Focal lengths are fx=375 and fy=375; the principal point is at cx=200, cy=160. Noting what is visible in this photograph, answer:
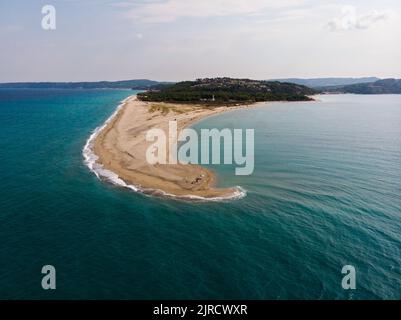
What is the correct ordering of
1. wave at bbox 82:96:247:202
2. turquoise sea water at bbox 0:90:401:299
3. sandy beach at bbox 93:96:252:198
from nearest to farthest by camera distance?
turquoise sea water at bbox 0:90:401:299 < wave at bbox 82:96:247:202 < sandy beach at bbox 93:96:252:198

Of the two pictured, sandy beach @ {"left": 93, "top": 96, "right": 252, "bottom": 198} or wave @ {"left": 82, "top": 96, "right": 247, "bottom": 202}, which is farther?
sandy beach @ {"left": 93, "top": 96, "right": 252, "bottom": 198}

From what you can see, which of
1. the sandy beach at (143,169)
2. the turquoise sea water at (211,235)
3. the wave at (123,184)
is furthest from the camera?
the sandy beach at (143,169)

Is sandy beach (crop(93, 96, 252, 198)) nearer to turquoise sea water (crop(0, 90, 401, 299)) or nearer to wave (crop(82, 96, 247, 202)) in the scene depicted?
wave (crop(82, 96, 247, 202))

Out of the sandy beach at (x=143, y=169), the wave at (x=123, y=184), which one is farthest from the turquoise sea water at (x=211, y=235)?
the sandy beach at (x=143, y=169)

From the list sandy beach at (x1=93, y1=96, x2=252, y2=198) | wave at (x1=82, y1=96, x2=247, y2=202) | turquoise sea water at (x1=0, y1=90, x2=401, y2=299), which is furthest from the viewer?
sandy beach at (x1=93, y1=96, x2=252, y2=198)

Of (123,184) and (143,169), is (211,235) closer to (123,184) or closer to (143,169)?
(123,184)

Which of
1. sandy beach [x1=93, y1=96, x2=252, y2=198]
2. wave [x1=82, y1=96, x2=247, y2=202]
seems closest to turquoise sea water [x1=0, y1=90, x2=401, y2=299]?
wave [x1=82, y1=96, x2=247, y2=202]

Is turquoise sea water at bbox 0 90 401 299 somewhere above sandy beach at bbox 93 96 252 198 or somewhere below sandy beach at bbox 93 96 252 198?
below

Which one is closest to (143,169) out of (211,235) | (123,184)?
(123,184)

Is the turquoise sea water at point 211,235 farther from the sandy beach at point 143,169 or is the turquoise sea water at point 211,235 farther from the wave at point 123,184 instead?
the sandy beach at point 143,169
